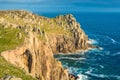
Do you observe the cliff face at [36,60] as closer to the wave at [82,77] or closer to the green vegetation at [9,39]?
the green vegetation at [9,39]

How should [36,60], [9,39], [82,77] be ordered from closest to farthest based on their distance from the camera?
[36,60], [9,39], [82,77]

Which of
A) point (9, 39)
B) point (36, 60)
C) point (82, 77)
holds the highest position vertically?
point (9, 39)

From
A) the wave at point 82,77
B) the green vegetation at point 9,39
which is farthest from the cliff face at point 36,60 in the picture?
the wave at point 82,77

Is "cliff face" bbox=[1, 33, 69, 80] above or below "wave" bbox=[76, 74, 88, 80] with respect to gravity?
above

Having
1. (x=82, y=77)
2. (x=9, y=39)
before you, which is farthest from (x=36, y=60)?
(x=82, y=77)

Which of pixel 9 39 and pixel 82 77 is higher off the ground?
pixel 9 39

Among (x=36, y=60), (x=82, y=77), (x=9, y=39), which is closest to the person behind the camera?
(x=36, y=60)

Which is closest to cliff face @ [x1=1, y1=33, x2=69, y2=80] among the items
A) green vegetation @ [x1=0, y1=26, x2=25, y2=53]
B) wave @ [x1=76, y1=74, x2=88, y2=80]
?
green vegetation @ [x1=0, y1=26, x2=25, y2=53]

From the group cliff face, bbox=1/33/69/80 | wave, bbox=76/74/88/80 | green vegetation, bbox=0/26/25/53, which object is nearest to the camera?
cliff face, bbox=1/33/69/80

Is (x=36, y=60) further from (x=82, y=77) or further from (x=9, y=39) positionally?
(x=82, y=77)

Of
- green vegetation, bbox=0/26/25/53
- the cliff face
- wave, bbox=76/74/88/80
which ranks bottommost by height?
wave, bbox=76/74/88/80

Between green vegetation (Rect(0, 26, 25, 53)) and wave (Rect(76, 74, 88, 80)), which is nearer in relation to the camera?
green vegetation (Rect(0, 26, 25, 53))

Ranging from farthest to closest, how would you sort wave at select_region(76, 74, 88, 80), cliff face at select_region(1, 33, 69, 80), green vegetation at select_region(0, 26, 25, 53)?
1. wave at select_region(76, 74, 88, 80)
2. green vegetation at select_region(0, 26, 25, 53)
3. cliff face at select_region(1, 33, 69, 80)

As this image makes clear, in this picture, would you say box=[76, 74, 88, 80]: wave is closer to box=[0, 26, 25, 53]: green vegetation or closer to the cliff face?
the cliff face
